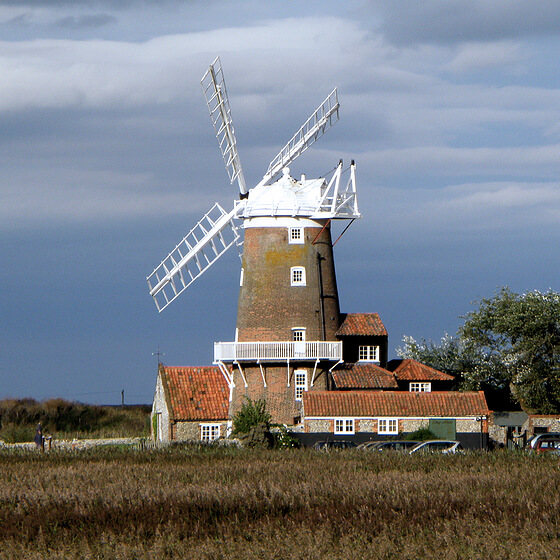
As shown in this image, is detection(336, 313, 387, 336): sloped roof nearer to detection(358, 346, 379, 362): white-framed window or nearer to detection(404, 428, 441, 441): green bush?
detection(358, 346, 379, 362): white-framed window

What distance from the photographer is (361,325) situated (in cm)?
5541

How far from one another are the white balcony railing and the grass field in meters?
23.9

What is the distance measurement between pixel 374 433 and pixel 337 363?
388 centimetres

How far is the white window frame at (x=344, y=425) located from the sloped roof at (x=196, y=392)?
6.56m

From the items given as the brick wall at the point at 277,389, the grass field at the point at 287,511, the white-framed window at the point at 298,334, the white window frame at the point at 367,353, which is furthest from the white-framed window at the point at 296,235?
the grass field at the point at 287,511

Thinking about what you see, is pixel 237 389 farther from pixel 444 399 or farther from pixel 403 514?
pixel 403 514

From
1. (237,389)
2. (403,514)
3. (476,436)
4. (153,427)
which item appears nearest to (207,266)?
(237,389)

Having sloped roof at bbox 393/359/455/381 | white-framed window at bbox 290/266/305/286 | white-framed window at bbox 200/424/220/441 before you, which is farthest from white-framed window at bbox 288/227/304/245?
white-framed window at bbox 200/424/220/441

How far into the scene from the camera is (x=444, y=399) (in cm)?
5144

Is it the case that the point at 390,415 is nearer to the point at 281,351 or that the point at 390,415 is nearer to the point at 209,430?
the point at 281,351

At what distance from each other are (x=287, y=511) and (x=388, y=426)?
1234 inches

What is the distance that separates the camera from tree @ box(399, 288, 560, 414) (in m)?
61.1

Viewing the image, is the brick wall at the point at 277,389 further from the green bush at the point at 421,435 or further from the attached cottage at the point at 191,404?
the green bush at the point at 421,435

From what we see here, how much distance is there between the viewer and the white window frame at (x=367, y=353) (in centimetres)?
5584
